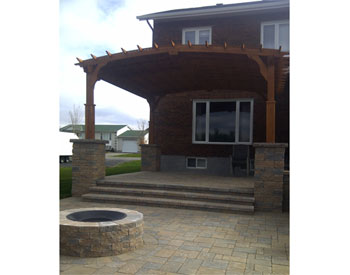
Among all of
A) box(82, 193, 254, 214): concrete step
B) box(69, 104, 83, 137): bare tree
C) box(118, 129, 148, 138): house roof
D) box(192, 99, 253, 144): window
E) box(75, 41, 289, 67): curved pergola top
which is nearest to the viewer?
box(82, 193, 254, 214): concrete step

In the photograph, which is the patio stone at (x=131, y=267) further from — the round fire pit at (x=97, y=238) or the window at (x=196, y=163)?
the window at (x=196, y=163)

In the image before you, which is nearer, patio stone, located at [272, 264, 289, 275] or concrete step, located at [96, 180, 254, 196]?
patio stone, located at [272, 264, 289, 275]

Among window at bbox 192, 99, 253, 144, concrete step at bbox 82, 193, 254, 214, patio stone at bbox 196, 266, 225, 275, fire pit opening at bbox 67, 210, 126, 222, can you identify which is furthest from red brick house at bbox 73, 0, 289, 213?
patio stone at bbox 196, 266, 225, 275

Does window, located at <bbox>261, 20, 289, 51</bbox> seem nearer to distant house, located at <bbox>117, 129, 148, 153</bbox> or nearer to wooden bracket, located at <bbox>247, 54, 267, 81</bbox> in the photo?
wooden bracket, located at <bbox>247, 54, 267, 81</bbox>

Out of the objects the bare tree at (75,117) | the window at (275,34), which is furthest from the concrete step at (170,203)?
the bare tree at (75,117)

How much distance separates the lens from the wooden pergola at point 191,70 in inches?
241

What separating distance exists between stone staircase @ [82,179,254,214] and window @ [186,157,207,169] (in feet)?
12.9

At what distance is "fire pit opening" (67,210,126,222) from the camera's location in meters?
3.98

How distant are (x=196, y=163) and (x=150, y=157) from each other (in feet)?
5.69

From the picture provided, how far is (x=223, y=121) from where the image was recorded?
1027cm

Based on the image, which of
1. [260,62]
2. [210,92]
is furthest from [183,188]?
[210,92]
